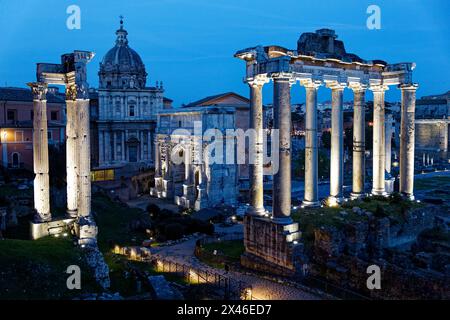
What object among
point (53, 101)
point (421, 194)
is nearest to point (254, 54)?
point (421, 194)

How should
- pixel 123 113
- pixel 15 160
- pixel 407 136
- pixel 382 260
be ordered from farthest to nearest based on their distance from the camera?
pixel 123 113 < pixel 15 160 < pixel 407 136 < pixel 382 260

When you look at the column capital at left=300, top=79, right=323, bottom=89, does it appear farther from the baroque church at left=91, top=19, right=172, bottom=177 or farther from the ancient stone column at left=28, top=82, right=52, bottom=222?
the baroque church at left=91, top=19, right=172, bottom=177

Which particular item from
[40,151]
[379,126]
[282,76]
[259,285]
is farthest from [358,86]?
[40,151]

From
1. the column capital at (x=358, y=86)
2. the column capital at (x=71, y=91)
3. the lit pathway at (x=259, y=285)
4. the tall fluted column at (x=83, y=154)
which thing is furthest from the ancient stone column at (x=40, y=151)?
the column capital at (x=358, y=86)

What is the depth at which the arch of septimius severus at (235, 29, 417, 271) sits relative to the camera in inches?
679

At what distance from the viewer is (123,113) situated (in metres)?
52.0

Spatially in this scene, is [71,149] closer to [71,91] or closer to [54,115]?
[71,91]

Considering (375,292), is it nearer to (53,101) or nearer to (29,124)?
(29,124)

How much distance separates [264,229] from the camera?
1800cm

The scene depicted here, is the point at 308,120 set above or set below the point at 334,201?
above

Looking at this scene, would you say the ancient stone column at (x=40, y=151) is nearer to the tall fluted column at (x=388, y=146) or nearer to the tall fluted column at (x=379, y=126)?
the tall fluted column at (x=379, y=126)

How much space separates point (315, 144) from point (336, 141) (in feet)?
5.69

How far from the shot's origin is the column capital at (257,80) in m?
18.2
